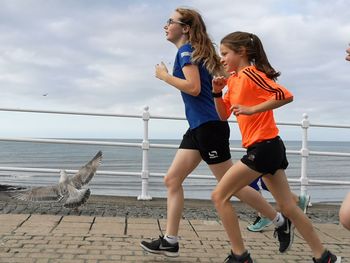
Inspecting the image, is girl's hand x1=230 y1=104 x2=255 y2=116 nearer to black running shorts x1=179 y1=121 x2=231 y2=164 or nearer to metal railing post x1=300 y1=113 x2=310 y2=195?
black running shorts x1=179 y1=121 x2=231 y2=164

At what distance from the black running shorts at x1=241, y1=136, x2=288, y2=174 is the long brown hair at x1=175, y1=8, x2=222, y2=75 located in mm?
762

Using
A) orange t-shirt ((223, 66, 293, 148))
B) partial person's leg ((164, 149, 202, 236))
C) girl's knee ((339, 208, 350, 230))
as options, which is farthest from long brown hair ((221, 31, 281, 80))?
girl's knee ((339, 208, 350, 230))

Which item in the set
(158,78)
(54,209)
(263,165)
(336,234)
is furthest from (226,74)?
(54,209)

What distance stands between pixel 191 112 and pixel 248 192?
80cm

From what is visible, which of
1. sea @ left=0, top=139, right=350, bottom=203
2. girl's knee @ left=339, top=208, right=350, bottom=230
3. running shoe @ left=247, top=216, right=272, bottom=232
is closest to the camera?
girl's knee @ left=339, top=208, right=350, bottom=230

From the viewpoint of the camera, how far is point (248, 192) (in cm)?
425

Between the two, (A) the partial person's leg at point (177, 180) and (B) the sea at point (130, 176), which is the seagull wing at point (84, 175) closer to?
(B) the sea at point (130, 176)

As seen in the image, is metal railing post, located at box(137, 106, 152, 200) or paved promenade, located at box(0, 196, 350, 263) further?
metal railing post, located at box(137, 106, 152, 200)

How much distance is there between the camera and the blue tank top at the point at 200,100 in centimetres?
421

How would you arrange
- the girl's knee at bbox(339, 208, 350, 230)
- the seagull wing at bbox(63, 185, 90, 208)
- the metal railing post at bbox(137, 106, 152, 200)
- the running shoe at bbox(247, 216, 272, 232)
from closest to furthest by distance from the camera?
the girl's knee at bbox(339, 208, 350, 230), the running shoe at bbox(247, 216, 272, 232), the seagull wing at bbox(63, 185, 90, 208), the metal railing post at bbox(137, 106, 152, 200)

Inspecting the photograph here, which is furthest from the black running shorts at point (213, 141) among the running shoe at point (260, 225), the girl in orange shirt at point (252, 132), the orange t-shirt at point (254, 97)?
the running shoe at point (260, 225)

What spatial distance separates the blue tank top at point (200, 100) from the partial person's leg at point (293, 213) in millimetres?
691

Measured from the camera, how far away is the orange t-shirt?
374 centimetres

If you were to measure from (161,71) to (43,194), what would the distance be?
2.71m
